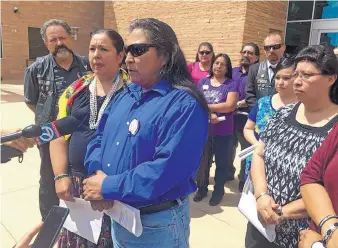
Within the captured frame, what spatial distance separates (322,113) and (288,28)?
10836 millimetres

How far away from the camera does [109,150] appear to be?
5.54ft

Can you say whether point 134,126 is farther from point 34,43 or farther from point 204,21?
point 34,43

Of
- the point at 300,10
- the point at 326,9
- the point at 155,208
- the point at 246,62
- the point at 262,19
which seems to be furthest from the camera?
the point at 300,10

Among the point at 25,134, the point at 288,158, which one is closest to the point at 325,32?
the point at 288,158

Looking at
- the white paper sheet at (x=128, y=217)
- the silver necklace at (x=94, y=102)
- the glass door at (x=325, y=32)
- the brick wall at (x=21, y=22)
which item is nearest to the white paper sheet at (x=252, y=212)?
the white paper sheet at (x=128, y=217)

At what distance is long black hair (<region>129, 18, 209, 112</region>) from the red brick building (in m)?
9.25

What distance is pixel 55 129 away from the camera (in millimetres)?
1746

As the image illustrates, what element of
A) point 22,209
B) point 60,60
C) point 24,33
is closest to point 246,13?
point 60,60

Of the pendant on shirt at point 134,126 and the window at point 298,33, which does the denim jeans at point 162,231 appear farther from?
the window at point 298,33

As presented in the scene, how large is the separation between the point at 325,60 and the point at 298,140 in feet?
1.64

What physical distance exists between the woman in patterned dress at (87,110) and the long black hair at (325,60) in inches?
51.2

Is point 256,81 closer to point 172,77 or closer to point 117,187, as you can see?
point 172,77

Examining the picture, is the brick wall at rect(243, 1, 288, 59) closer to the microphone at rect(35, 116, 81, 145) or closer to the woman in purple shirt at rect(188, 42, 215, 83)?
the woman in purple shirt at rect(188, 42, 215, 83)

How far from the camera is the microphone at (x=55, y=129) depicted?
165 centimetres
